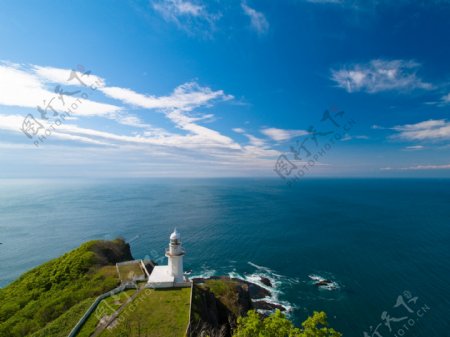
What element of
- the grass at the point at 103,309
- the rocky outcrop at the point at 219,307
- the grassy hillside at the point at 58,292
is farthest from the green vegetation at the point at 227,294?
the grassy hillside at the point at 58,292

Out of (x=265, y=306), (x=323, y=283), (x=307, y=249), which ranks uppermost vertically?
(x=307, y=249)

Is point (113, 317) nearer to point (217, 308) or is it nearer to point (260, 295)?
point (217, 308)

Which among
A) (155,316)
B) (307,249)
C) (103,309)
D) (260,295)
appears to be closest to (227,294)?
(260,295)

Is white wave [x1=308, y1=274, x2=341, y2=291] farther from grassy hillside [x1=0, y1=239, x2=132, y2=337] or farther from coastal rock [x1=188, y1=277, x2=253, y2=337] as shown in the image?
grassy hillside [x1=0, y1=239, x2=132, y2=337]

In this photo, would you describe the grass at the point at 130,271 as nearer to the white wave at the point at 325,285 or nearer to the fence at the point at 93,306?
the fence at the point at 93,306

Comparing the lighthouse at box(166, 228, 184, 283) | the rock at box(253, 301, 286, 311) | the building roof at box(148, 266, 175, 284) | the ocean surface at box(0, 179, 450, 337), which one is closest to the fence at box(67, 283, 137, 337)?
the building roof at box(148, 266, 175, 284)

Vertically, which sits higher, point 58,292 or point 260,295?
point 58,292
